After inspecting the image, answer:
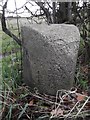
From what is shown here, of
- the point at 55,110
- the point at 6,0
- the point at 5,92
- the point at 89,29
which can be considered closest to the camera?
the point at 55,110

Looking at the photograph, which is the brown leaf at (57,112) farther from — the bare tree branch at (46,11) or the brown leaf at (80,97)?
the bare tree branch at (46,11)

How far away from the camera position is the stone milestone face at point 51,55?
7.25 feet

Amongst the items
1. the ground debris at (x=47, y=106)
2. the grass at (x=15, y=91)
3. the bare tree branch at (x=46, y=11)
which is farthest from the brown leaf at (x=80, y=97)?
the bare tree branch at (x=46, y=11)

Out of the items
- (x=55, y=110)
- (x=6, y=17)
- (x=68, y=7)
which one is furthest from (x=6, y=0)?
(x=55, y=110)

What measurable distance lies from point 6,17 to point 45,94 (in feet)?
3.17

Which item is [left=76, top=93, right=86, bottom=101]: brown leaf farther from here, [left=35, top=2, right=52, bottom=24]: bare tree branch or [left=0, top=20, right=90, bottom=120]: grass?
[left=35, top=2, right=52, bottom=24]: bare tree branch

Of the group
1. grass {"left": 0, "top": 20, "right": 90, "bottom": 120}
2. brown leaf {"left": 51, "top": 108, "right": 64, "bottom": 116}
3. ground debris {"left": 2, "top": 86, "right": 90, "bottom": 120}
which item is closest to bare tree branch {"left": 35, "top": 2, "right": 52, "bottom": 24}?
grass {"left": 0, "top": 20, "right": 90, "bottom": 120}

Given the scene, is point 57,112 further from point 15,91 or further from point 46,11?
point 46,11

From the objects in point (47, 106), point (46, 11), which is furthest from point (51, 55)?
point (46, 11)

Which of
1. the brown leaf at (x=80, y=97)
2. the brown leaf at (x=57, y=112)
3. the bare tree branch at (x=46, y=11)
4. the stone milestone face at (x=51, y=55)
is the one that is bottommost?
the brown leaf at (x=57, y=112)

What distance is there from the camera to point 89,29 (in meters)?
3.11

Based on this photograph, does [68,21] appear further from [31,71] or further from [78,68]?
[31,71]

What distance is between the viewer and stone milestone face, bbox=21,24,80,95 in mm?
2209

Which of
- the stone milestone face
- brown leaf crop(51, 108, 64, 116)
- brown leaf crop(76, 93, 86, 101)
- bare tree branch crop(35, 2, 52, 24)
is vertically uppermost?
bare tree branch crop(35, 2, 52, 24)
